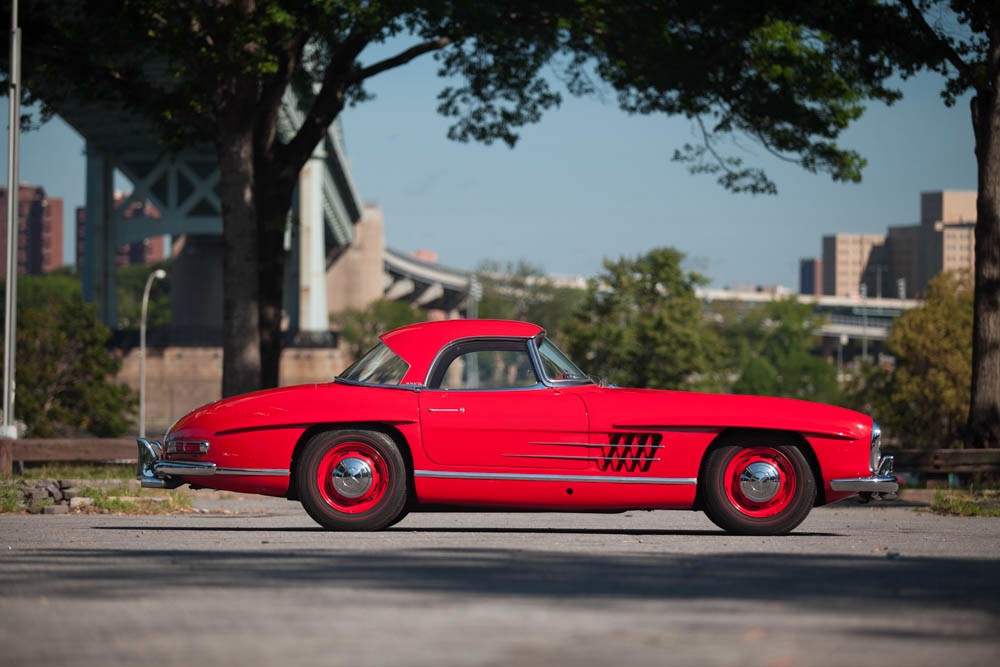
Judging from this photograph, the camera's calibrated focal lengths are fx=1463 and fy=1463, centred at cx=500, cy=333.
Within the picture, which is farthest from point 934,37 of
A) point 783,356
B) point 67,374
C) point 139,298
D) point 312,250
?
point 139,298

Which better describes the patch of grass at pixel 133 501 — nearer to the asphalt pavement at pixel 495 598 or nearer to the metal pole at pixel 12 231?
the asphalt pavement at pixel 495 598

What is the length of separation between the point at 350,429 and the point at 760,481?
274 cm

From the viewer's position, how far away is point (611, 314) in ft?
218

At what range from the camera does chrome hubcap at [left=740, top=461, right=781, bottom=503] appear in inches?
381

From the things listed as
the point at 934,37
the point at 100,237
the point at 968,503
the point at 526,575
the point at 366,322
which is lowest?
the point at 968,503

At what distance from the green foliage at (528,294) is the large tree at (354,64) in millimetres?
103257

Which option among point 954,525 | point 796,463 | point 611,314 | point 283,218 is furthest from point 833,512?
point 611,314

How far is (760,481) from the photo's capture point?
31.9 feet

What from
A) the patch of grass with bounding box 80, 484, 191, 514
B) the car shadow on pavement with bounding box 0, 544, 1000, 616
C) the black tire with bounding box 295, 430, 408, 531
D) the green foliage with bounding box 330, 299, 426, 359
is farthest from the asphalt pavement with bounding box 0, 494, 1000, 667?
the green foliage with bounding box 330, 299, 426, 359

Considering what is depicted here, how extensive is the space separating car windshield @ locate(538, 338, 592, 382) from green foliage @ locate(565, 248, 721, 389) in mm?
53779

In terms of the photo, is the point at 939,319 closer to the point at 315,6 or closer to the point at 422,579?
the point at 315,6

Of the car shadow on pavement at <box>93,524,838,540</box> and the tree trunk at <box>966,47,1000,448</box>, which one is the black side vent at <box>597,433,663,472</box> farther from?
the tree trunk at <box>966,47,1000,448</box>

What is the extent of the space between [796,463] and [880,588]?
2993 mm

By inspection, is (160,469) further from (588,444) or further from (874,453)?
(874,453)
